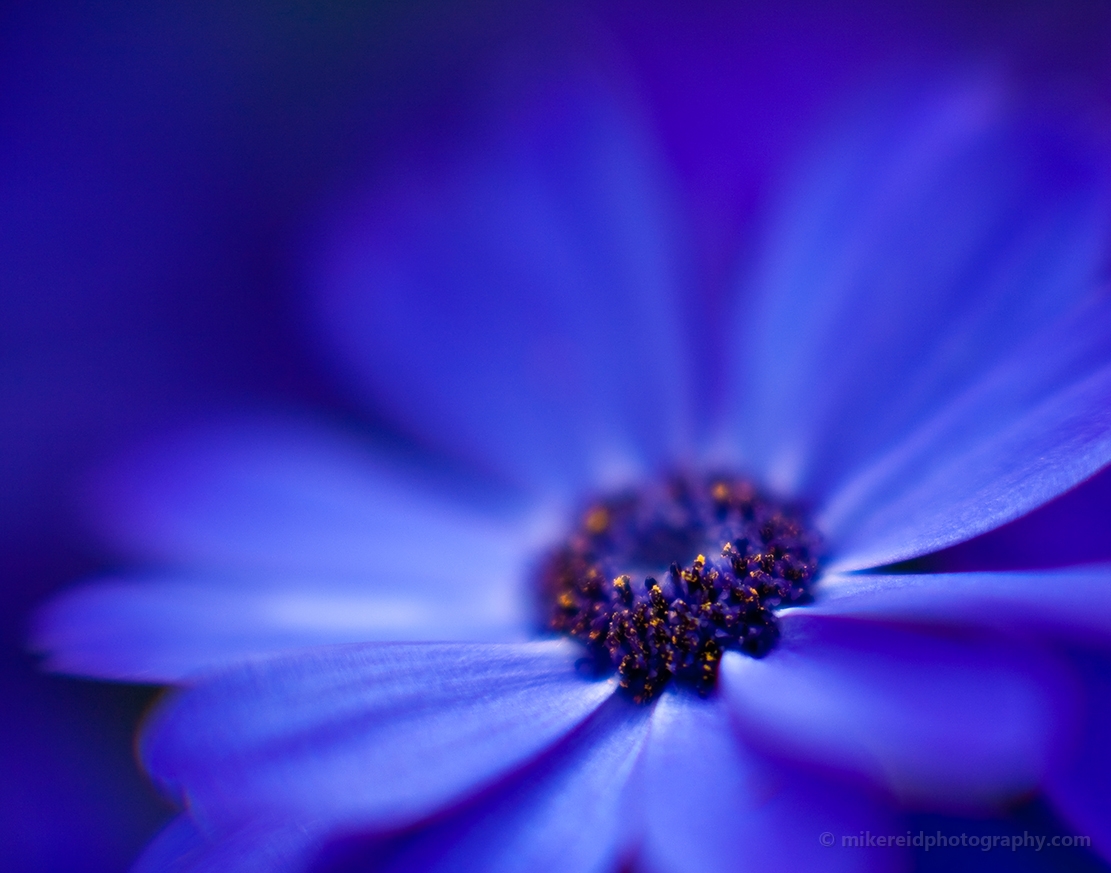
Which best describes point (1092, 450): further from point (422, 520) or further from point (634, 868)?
point (422, 520)

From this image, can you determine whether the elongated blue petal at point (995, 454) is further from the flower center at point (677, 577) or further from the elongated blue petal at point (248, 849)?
the elongated blue petal at point (248, 849)

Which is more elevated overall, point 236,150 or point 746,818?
point 236,150

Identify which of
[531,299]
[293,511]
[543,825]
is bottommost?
[543,825]

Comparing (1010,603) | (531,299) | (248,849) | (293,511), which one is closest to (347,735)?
(248,849)

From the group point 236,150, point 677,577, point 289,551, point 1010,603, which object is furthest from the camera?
point 236,150

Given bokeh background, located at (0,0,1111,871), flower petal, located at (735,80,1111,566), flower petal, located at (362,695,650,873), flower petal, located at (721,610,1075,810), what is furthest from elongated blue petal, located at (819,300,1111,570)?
bokeh background, located at (0,0,1111,871)

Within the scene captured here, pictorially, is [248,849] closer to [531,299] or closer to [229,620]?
[229,620]
